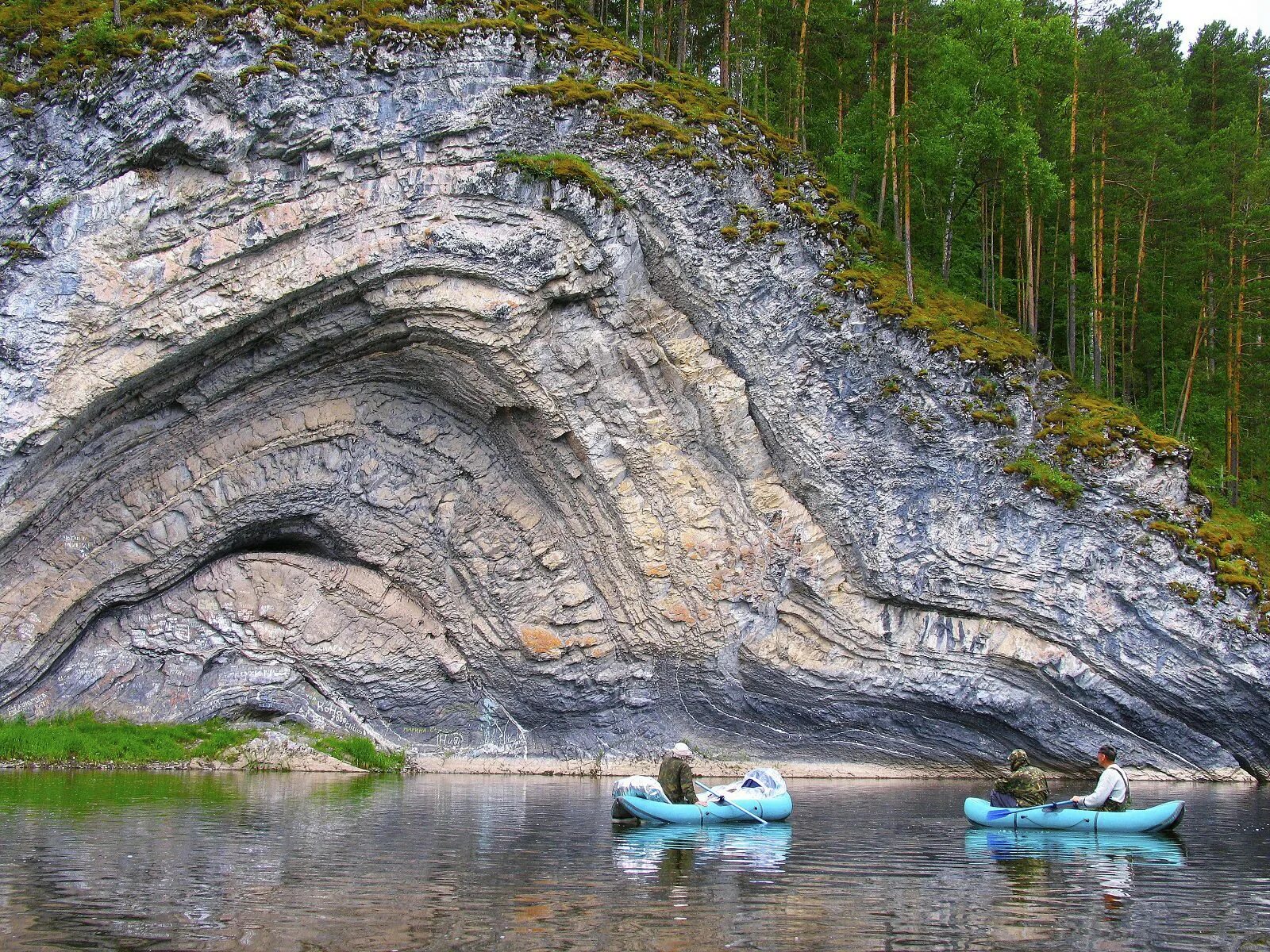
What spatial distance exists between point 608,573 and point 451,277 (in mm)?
8638

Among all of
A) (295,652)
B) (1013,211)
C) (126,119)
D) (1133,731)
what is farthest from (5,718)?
(1013,211)

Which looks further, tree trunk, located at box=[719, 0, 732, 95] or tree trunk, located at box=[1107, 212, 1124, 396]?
tree trunk, located at box=[1107, 212, 1124, 396]

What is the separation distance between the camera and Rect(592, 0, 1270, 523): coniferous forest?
3569 centimetres

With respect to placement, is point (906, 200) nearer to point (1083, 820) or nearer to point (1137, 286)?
point (1137, 286)

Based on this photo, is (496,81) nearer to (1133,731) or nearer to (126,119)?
(126,119)

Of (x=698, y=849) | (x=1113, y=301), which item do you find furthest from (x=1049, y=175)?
(x=698, y=849)

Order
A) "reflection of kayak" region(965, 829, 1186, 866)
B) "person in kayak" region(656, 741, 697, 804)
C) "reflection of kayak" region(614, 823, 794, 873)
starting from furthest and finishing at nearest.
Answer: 1. "person in kayak" region(656, 741, 697, 804)
2. "reflection of kayak" region(965, 829, 1186, 866)
3. "reflection of kayak" region(614, 823, 794, 873)

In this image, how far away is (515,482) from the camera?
29.8 metres

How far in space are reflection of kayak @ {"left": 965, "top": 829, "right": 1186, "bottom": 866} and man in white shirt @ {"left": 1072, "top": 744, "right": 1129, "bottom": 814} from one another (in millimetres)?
518

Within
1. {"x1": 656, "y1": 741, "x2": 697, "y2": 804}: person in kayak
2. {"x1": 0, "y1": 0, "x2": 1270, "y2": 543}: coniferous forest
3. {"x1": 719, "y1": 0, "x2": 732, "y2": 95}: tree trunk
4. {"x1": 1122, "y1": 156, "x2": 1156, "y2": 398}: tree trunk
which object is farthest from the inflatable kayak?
{"x1": 1122, "y1": 156, "x2": 1156, "y2": 398}: tree trunk

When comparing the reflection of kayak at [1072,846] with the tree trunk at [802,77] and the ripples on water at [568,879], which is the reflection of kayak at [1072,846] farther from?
the tree trunk at [802,77]

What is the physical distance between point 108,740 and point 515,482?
455 inches

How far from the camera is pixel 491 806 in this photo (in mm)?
20125

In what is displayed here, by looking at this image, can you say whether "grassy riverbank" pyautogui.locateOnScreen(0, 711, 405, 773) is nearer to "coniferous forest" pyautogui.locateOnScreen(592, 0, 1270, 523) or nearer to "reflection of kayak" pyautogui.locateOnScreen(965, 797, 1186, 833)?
"reflection of kayak" pyautogui.locateOnScreen(965, 797, 1186, 833)
